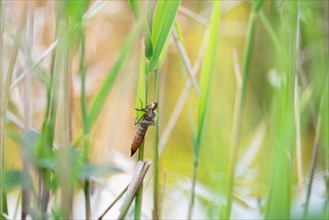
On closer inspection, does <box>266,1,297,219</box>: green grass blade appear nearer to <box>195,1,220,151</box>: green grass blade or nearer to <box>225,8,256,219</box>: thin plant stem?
<box>225,8,256,219</box>: thin plant stem

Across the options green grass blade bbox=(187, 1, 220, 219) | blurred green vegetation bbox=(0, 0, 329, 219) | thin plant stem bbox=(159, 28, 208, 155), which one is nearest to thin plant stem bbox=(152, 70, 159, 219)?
blurred green vegetation bbox=(0, 0, 329, 219)

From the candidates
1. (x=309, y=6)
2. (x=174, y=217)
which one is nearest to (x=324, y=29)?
(x=309, y=6)

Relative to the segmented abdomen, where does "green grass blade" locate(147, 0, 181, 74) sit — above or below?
above

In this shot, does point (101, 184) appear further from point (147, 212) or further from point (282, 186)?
point (282, 186)

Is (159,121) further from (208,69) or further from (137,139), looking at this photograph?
(137,139)

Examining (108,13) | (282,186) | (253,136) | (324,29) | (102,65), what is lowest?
(282,186)

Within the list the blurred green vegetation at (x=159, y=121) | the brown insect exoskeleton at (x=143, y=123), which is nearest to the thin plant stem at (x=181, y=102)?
the blurred green vegetation at (x=159, y=121)

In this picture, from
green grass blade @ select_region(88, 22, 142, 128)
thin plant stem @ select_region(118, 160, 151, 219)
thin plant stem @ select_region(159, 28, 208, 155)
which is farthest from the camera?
thin plant stem @ select_region(159, 28, 208, 155)

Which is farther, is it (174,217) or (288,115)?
(174,217)
